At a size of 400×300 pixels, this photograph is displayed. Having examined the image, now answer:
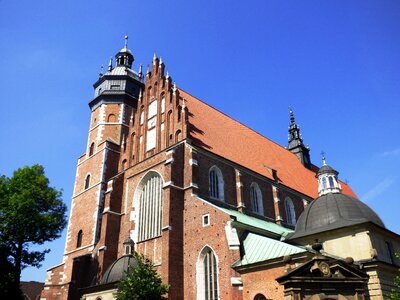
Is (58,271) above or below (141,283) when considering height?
above

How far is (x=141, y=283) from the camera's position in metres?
17.2

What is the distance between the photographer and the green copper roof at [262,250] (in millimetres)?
17797

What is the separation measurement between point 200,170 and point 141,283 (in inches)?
331

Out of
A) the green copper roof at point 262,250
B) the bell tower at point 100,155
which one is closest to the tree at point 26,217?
the bell tower at point 100,155

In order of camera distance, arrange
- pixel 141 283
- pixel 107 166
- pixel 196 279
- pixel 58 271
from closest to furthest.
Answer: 1. pixel 141 283
2. pixel 196 279
3. pixel 58 271
4. pixel 107 166

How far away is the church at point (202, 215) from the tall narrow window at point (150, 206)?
0.25 feet

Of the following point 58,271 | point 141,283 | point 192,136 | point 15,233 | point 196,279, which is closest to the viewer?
point 141,283

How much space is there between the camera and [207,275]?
19562mm

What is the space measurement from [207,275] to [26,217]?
1150 centimetres

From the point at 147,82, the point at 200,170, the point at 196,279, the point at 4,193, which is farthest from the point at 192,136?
the point at 4,193

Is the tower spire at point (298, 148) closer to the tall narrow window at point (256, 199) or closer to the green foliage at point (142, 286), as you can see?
the tall narrow window at point (256, 199)

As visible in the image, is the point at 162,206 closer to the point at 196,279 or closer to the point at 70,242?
the point at 196,279

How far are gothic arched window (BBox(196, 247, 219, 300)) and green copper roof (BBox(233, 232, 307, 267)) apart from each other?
167 cm

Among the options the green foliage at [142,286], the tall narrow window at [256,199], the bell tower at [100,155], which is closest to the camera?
the green foliage at [142,286]
